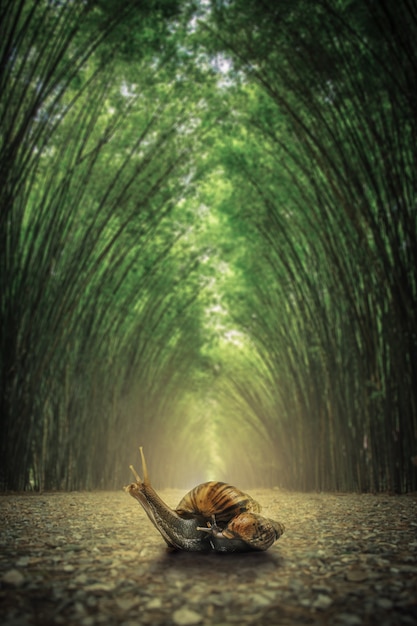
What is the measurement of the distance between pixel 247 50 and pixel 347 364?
12.6 ft

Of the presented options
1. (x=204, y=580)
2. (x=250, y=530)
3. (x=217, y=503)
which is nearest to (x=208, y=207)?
(x=217, y=503)

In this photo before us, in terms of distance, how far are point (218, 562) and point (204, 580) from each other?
→ 0.30 meters

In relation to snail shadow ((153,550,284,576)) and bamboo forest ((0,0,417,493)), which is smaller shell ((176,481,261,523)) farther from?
bamboo forest ((0,0,417,493))

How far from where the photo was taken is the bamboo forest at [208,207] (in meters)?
4.22

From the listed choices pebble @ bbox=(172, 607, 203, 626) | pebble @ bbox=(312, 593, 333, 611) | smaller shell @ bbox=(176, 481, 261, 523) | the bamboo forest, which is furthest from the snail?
the bamboo forest

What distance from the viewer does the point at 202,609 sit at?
1348 mm

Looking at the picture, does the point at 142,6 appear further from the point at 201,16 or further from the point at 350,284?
the point at 350,284

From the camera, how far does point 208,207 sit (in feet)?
29.6

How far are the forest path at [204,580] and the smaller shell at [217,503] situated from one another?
0.57 feet

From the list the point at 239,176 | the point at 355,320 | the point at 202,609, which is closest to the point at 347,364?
the point at 355,320

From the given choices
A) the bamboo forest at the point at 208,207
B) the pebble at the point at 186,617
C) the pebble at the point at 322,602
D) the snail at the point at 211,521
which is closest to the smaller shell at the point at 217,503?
the snail at the point at 211,521

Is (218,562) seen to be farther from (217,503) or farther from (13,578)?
(13,578)

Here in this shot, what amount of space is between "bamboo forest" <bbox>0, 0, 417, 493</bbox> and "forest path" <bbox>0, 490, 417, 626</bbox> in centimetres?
185

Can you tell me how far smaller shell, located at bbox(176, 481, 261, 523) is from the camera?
→ 6.84 ft
